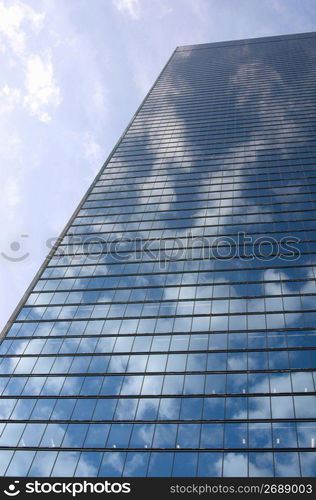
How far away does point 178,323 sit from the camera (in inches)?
1721

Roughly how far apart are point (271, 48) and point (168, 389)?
12677 cm
